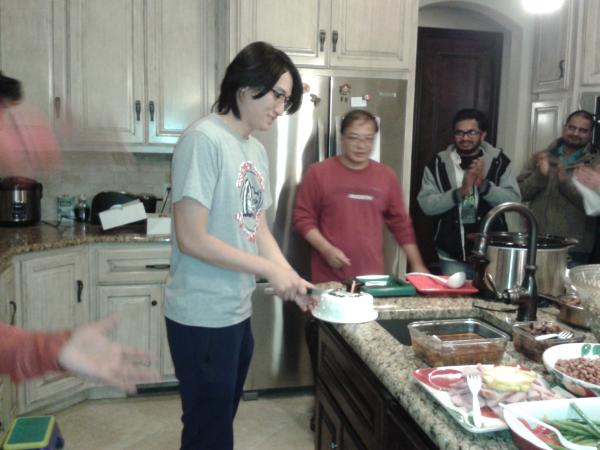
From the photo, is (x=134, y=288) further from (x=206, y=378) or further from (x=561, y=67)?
(x=561, y=67)

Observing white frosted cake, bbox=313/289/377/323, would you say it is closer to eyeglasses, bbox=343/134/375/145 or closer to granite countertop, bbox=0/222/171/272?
eyeglasses, bbox=343/134/375/145

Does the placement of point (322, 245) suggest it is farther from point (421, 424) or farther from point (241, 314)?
point (421, 424)

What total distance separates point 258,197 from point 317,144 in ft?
4.33

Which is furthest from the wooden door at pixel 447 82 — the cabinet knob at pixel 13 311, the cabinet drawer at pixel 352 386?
the cabinet drawer at pixel 352 386

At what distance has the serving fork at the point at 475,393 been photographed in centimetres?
100

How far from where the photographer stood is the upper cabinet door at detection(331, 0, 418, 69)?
311 centimetres

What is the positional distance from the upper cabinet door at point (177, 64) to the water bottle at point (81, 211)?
588 millimetres

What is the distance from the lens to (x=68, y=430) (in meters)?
2.86

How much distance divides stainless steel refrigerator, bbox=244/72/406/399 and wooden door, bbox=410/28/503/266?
58.9 inches

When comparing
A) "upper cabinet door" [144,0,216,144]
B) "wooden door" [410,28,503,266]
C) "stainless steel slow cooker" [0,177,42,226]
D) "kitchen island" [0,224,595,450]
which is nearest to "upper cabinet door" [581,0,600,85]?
"wooden door" [410,28,503,266]

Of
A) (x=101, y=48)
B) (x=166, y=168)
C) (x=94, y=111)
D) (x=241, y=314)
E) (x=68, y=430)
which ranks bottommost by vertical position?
(x=68, y=430)

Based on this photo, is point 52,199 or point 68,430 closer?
point 68,430

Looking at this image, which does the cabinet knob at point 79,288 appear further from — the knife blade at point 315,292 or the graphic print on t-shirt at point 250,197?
the knife blade at point 315,292

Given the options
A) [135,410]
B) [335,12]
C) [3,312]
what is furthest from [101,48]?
[135,410]
